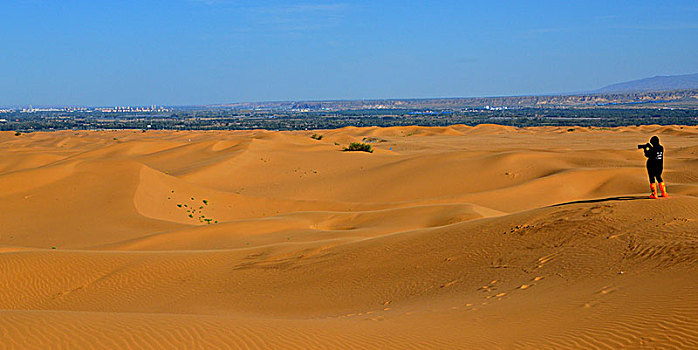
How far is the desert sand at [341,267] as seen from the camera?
665 cm

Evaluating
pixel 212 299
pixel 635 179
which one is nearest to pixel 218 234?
pixel 212 299

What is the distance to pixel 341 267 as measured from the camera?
11.8 metres

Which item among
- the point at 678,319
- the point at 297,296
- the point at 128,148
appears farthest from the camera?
the point at 128,148

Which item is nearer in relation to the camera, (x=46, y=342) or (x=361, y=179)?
(x=46, y=342)

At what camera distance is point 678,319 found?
243 inches

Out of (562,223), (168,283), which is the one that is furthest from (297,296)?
(562,223)

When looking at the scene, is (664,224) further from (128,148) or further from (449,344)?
(128,148)

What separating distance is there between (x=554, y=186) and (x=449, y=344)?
19.7m

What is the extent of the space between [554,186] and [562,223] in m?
13.8

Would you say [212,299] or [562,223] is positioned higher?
[562,223]

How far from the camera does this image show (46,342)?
6320 millimetres

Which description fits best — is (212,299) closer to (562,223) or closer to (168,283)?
(168,283)

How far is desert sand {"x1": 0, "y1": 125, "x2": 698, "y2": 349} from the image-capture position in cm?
665

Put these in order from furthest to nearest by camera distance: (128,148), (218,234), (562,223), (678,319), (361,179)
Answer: (128,148)
(361,179)
(218,234)
(562,223)
(678,319)
